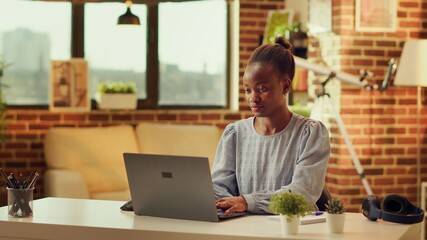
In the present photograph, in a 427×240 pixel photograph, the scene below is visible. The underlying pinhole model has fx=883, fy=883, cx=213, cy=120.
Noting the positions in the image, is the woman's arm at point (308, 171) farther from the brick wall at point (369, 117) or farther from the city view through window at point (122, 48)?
the city view through window at point (122, 48)

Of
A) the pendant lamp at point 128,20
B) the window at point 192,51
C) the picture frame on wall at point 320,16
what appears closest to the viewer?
the pendant lamp at point 128,20

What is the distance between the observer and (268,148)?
3170 mm

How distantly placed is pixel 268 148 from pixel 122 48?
4.14 m

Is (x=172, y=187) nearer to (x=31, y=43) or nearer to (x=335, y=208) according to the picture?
(x=335, y=208)

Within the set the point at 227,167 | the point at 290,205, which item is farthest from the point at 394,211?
the point at 227,167

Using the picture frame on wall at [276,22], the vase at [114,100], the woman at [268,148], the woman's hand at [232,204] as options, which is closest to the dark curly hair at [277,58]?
the woman at [268,148]

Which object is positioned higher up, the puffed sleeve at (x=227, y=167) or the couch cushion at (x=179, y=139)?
the puffed sleeve at (x=227, y=167)

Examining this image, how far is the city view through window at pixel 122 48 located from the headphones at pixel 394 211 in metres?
4.44

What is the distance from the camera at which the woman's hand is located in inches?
115

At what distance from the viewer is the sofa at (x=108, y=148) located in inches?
252

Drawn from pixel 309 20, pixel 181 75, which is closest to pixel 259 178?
pixel 309 20

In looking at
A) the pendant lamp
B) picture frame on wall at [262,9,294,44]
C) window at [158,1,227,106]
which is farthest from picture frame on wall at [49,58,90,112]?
picture frame on wall at [262,9,294,44]

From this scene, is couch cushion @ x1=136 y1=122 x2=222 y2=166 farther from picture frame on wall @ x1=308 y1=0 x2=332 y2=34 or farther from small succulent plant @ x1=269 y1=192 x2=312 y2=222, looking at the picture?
small succulent plant @ x1=269 y1=192 x2=312 y2=222

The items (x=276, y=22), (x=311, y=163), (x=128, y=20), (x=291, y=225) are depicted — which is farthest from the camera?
(x=276, y=22)
